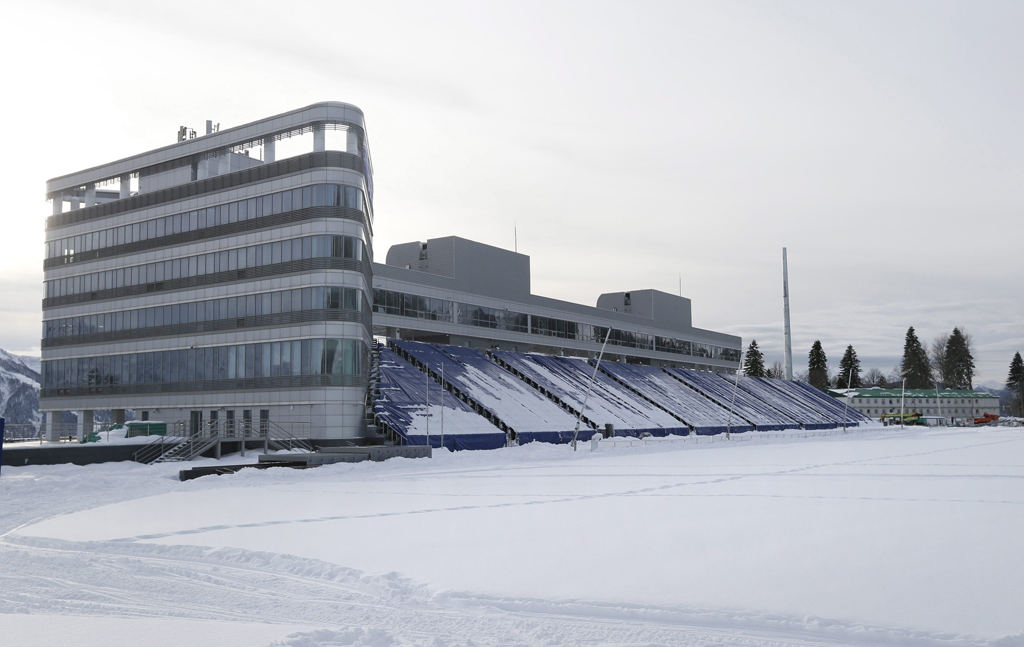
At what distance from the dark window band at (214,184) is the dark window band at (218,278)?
6.19 metres

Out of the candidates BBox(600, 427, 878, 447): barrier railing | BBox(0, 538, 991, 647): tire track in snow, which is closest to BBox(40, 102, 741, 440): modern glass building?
BBox(600, 427, 878, 447): barrier railing

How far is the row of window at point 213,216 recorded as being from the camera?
53588mm

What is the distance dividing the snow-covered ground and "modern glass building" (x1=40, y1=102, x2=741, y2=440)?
2552cm

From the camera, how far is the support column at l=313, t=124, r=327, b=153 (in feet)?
177

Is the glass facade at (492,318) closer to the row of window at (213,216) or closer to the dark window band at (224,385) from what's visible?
Answer: the dark window band at (224,385)

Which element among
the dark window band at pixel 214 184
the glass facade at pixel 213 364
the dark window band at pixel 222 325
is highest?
the dark window band at pixel 214 184

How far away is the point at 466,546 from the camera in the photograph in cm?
1634

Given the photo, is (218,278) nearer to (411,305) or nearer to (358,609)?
(411,305)

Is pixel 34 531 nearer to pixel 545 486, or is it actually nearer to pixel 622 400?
pixel 545 486

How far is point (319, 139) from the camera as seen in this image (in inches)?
2124

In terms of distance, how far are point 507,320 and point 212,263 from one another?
32.6m

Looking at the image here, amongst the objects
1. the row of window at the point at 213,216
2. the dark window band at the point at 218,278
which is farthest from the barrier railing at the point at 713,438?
the row of window at the point at 213,216

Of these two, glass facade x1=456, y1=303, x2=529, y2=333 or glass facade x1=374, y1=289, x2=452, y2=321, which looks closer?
glass facade x1=374, y1=289, x2=452, y2=321

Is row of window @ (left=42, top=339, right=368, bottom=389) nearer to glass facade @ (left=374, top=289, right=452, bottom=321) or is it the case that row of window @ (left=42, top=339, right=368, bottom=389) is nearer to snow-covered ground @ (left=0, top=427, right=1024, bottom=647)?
glass facade @ (left=374, top=289, right=452, bottom=321)
